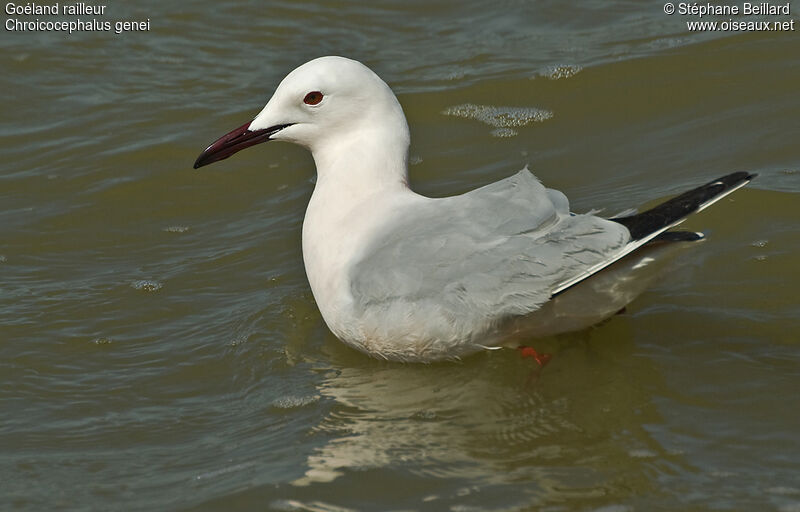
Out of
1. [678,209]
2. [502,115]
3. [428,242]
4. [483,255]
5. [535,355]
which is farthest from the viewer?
[502,115]

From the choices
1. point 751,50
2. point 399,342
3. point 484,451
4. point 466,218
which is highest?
point 751,50

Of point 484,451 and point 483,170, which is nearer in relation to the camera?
point 484,451

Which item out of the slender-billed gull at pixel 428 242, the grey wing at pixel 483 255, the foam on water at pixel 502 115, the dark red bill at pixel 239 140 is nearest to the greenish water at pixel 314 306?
the foam on water at pixel 502 115

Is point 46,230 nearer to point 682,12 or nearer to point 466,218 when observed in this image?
point 466,218

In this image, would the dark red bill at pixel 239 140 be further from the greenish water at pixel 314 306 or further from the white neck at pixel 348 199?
the greenish water at pixel 314 306

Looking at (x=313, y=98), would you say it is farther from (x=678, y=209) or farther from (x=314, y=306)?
(x=678, y=209)

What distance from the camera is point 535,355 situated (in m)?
4.88

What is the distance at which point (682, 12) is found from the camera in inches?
342

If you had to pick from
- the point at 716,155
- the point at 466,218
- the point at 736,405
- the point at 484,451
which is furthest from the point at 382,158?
the point at 716,155

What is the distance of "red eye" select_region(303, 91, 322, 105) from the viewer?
5176 millimetres

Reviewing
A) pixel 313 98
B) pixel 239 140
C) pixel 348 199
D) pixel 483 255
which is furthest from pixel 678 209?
pixel 239 140

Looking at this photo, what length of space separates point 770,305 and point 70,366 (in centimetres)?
329

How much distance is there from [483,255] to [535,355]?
58 cm

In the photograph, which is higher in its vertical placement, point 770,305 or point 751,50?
point 751,50
